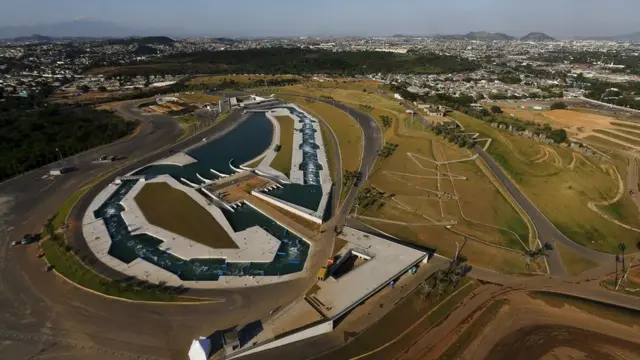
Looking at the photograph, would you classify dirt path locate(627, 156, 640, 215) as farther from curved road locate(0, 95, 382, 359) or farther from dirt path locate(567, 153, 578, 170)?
curved road locate(0, 95, 382, 359)

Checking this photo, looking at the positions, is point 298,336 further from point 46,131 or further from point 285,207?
point 46,131

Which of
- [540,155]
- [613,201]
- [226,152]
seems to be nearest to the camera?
[613,201]

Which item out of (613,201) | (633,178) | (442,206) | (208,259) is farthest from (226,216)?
(633,178)

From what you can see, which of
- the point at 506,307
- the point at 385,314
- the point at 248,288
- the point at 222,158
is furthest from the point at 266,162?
the point at 506,307

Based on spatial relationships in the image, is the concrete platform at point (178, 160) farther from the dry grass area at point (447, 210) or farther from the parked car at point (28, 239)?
the dry grass area at point (447, 210)

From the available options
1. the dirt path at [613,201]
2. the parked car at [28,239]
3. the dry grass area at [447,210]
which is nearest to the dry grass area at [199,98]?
the dry grass area at [447,210]
